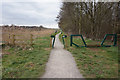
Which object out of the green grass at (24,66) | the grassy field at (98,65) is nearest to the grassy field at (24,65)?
the green grass at (24,66)

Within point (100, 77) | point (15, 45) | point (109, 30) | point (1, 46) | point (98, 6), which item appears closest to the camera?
point (100, 77)

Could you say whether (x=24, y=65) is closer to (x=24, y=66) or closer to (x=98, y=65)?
(x=24, y=66)

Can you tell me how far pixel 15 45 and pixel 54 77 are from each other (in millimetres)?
7241

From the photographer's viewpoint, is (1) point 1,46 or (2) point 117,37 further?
(2) point 117,37

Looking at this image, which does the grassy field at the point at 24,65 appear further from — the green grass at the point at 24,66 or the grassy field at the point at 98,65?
the grassy field at the point at 98,65

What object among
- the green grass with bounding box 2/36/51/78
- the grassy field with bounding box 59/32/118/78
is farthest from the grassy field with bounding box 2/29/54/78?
the grassy field with bounding box 59/32/118/78

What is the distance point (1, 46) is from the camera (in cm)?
806

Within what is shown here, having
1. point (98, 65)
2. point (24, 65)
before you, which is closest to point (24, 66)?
point (24, 65)

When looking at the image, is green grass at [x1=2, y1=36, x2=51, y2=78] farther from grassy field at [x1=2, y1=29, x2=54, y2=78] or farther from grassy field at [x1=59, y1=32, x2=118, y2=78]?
grassy field at [x1=59, y1=32, x2=118, y2=78]

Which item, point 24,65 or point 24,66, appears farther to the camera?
point 24,65

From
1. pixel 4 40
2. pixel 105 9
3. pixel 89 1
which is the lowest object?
pixel 4 40

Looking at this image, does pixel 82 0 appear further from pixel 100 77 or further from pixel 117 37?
pixel 100 77

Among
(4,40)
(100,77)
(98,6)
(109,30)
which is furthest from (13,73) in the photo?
(109,30)

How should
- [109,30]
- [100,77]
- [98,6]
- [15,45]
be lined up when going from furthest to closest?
[109,30]
[98,6]
[15,45]
[100,77]
